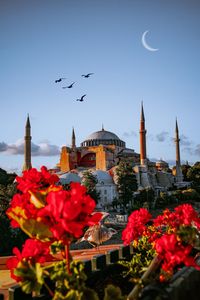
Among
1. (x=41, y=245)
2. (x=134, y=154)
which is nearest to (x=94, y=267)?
(x=41, y=245)

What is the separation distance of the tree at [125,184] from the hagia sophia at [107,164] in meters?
2.48

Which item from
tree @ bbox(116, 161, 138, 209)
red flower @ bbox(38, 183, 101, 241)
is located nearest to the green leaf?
red flower @ bbox(38, 183, 101, 241)

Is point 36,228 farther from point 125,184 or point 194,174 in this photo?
point 194,174

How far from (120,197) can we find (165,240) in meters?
34.7

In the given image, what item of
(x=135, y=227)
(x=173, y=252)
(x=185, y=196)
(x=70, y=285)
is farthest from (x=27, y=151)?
(x=70, y=285)

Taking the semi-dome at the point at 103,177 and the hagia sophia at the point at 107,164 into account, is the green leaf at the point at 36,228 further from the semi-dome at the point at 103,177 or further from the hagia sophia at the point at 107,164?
the semi-dome at the point at 103,177

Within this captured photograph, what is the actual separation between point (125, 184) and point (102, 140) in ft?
81.6

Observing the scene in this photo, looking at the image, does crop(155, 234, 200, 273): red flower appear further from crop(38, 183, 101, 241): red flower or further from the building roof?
the building roof

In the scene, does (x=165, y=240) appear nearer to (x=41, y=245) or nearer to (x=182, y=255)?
(x=182, y=255)

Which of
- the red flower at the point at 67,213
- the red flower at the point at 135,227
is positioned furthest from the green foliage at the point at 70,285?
the red flower at the point at 135,227

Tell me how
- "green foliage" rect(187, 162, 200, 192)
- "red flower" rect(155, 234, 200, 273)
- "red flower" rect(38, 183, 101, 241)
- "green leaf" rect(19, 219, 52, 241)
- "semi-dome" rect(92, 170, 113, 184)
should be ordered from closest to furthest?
"red flower" rect(38, 183, 101, 241) < "green leaf" rect(19, 219, 52, 241) < "red flower" rect(155, 234, 200, 273) < "semi-dome" rect(92, 170, 113, 184) < "green foliage" rect(187, 162, 200, 192)

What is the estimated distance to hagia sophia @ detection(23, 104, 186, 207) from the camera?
40.0 meters

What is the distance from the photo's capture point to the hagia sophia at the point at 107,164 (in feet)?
131

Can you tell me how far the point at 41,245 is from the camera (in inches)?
94.0
